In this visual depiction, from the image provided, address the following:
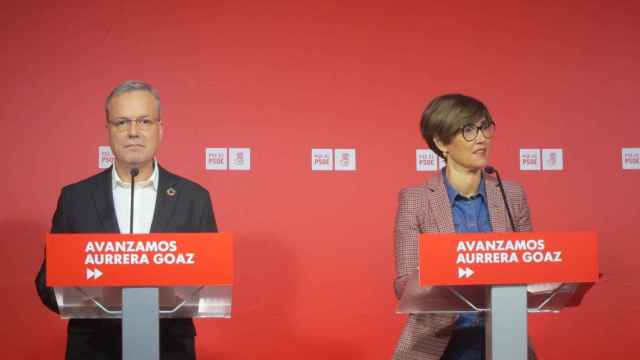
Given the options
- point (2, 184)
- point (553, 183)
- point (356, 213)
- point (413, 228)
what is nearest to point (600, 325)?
point (553, 183)

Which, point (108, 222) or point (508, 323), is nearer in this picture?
point (508, 323)

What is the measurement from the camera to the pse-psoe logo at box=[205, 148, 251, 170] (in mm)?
4098

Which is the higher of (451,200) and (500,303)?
(451,200)

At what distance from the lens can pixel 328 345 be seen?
162 inches

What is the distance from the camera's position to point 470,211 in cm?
270

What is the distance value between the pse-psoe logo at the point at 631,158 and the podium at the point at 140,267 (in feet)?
9.85

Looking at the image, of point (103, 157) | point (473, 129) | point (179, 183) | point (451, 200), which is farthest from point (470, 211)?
point (103, 157)

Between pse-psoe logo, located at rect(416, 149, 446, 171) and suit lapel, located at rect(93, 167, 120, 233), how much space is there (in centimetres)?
196

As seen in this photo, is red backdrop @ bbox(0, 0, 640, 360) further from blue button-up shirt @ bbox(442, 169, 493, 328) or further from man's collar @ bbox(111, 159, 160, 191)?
blue button-up shirt @ bbox(442, 169, 493, 328)

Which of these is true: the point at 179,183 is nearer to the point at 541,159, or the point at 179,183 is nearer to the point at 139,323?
the point at 139,323

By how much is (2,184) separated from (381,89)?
208 centimetres

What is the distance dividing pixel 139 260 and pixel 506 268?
988mm

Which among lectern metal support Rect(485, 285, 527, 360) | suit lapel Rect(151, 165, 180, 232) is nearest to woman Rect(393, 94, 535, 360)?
lectern metal support Rect(485, 285, 527, 360)

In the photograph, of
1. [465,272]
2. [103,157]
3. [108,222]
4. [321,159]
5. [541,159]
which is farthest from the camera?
[541,159]
